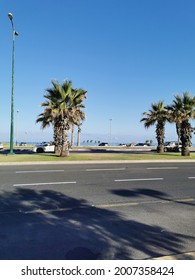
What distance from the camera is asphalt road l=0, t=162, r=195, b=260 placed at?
14.3ft

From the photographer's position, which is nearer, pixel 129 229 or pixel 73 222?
pixel 129 229

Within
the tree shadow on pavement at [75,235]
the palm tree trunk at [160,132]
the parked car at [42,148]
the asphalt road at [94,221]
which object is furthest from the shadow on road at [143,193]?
the parked car at [42,148]

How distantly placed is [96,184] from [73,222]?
15.5 ft

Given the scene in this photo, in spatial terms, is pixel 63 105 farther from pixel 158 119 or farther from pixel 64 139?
pixel 158 119

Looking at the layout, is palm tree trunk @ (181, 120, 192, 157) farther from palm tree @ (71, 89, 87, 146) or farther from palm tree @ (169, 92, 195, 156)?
palm tree @ (71, 89, 87, 146)

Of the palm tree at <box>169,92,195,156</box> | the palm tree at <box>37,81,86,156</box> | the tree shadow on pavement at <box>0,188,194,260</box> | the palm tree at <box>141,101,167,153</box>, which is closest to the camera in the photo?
the tree shadow on pavement at <box>0,188,194,260</box>

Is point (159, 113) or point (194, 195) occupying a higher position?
point (159, 113)

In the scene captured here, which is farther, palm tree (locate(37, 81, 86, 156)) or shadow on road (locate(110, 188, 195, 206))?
palm tree (locate(37, 81, 86, 156))

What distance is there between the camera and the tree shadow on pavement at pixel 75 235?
4215mm

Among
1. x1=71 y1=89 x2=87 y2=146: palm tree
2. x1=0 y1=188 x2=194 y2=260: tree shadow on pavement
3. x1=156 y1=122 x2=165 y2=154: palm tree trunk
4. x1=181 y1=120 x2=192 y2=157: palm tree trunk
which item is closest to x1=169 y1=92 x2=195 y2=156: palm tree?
x1=181 y1=120 x2=192 y2=157: palm tree trunk

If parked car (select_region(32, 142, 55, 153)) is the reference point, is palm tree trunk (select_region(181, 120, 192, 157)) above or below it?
above

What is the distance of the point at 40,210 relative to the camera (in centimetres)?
673
